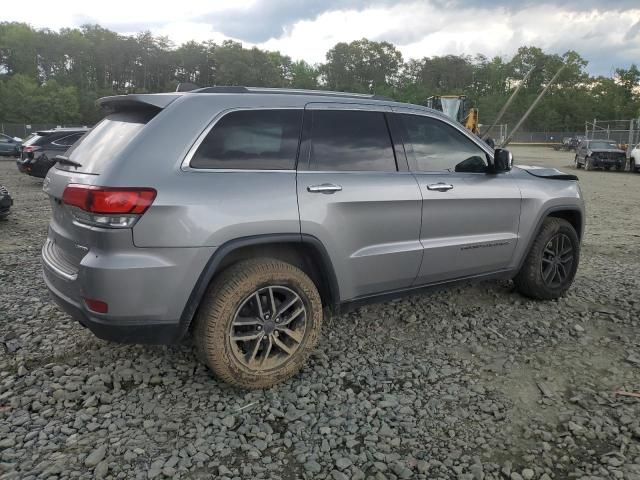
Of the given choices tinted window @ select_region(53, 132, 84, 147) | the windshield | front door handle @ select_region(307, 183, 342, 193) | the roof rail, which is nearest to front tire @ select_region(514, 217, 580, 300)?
the roof rail

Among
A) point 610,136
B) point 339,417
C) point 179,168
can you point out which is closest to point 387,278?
point 339,417

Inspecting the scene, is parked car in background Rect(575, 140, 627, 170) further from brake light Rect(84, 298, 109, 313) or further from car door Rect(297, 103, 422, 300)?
brake light Rect(84, 298, 109, 313)

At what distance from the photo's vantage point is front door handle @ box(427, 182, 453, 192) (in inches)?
151

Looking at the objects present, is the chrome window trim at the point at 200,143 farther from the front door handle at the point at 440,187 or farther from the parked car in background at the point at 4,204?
the parked car in background at the point at 4,204

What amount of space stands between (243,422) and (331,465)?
61cm

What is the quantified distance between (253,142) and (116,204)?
3.01ft

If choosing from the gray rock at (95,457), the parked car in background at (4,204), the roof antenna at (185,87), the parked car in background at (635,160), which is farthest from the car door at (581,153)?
the gray rock at (95,457)

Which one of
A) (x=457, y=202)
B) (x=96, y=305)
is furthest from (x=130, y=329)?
(x=457, y=202)

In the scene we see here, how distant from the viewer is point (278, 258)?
3316mm

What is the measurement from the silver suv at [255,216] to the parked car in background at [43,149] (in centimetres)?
1168

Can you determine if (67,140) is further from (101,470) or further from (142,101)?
(101,470)

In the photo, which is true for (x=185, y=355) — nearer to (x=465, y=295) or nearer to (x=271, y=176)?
(x=271, y=176)

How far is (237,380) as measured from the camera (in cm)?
312

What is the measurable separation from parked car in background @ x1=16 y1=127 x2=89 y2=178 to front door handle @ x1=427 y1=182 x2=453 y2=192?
12.2m
